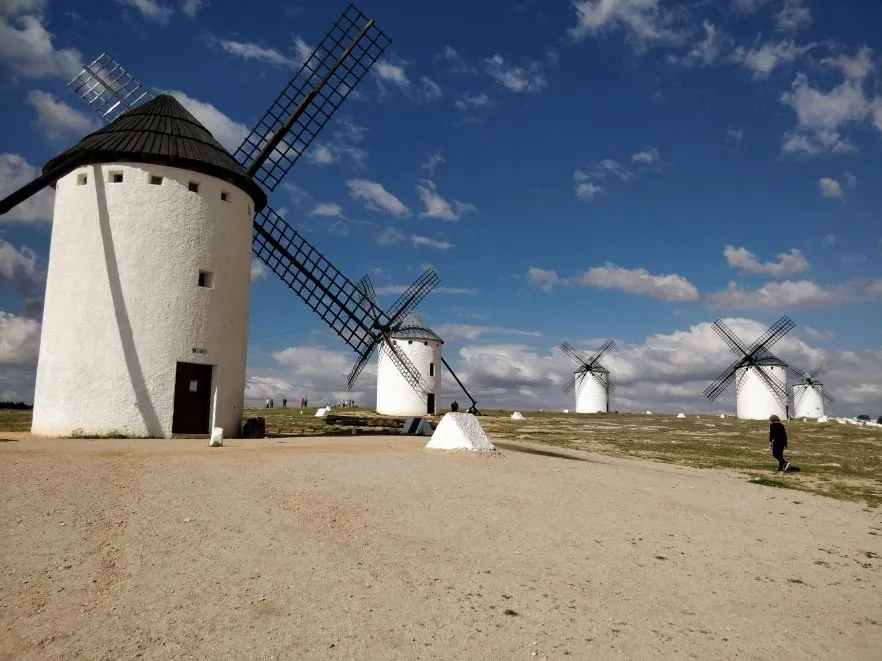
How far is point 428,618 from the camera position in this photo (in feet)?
18.7

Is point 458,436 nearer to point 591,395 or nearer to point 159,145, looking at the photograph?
point 159,145

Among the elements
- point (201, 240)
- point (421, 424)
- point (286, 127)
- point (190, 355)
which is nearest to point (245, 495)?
point (190, 355)

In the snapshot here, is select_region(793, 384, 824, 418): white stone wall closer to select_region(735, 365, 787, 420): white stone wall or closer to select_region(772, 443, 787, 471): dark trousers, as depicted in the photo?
select_region(735, 365, 787, 420): white stone wall

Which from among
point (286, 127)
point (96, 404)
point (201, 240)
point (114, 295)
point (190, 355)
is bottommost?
point (96, 404)

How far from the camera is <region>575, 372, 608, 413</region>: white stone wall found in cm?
8262

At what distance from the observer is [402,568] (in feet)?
22.6

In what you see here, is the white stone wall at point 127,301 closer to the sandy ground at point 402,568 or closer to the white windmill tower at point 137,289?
the white windmill tower at point 137,289

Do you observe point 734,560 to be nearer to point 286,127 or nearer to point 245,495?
point 245,495

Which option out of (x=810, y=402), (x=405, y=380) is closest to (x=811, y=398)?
(x=810, y=402)

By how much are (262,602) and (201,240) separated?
50.4ft

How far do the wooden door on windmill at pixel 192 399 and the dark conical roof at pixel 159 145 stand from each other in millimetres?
6565

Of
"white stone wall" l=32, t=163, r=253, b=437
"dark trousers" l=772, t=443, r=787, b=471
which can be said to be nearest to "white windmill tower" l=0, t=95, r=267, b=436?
"white stone wall" l=32, t=163, r=253, b=437

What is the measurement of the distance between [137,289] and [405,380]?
113 feet

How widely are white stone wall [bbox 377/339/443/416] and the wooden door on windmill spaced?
32.1 m
